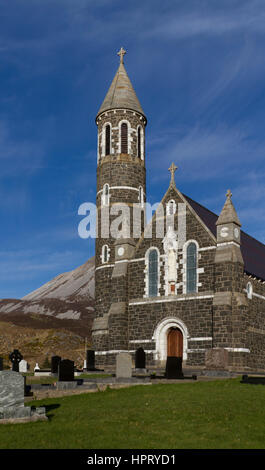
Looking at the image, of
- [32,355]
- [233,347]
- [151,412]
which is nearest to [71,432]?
[151,412]

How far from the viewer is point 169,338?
112 feet

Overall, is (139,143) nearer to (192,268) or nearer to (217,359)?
(192,268)

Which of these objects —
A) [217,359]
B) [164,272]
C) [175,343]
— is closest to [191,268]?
[164,272]

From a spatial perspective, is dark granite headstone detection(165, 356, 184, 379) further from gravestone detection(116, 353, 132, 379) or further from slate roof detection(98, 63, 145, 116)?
slate roof detection(98, 63, 145, 116)

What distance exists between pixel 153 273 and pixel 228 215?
656cm

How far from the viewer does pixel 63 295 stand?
177 metres

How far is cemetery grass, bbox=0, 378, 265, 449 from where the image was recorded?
35.9 feet

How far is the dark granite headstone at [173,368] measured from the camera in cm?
2430

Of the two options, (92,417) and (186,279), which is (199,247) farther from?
(92,417)

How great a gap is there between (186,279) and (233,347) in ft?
17.8

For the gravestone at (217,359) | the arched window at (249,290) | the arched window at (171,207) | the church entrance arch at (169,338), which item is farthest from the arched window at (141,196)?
the gravestone at (217,359)

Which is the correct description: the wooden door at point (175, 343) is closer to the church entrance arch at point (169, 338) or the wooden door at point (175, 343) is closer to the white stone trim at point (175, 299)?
the church entrance arch at point (169, 338)

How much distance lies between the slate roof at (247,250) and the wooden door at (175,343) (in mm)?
5876

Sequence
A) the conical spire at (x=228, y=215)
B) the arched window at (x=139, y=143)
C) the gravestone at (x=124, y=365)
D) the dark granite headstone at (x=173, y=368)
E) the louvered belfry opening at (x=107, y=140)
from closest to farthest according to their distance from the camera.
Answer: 1. the gravestone at (x=124, y=365)
2. the dark granite headstone at (x=173, y=368)
3. the conical spire at (x=228, y=215)
4. the louvered belfry opening at (x=107, y=140)
5. the arched window at (x=139, y=143)
